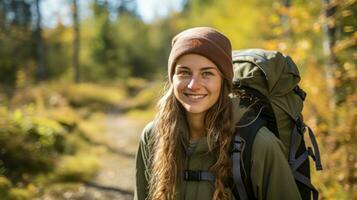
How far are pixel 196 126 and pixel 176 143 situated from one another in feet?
0.50

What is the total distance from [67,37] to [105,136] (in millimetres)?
18943

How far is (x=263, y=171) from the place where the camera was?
2258 millimetres

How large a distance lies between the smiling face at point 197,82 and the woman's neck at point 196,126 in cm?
7

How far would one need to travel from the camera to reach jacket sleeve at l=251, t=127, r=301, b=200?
2.22 meters

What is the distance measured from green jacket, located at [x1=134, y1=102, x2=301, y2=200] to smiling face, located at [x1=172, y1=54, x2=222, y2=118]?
20cm

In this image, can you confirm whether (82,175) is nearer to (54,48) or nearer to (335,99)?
(335,99)

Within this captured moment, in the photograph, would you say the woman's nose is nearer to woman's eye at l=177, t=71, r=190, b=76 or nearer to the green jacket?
woman's eye at l=177, t=71, r=190, b=76

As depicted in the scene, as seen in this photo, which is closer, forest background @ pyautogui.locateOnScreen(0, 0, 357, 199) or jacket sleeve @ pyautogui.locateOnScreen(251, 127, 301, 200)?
jacket sleeve @ pyautogui.locateOnScreen(251, 127, 301, 200)

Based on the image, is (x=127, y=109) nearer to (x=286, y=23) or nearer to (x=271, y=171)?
(x=286, y=23)

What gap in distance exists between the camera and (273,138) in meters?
2.29

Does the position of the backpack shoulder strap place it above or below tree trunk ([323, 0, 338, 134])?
below

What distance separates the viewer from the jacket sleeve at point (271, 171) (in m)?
2.22

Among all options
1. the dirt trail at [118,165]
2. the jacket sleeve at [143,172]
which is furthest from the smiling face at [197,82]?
the dirt trail at [118,165]

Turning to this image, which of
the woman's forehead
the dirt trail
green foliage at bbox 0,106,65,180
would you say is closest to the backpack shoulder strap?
the woman's forehead
